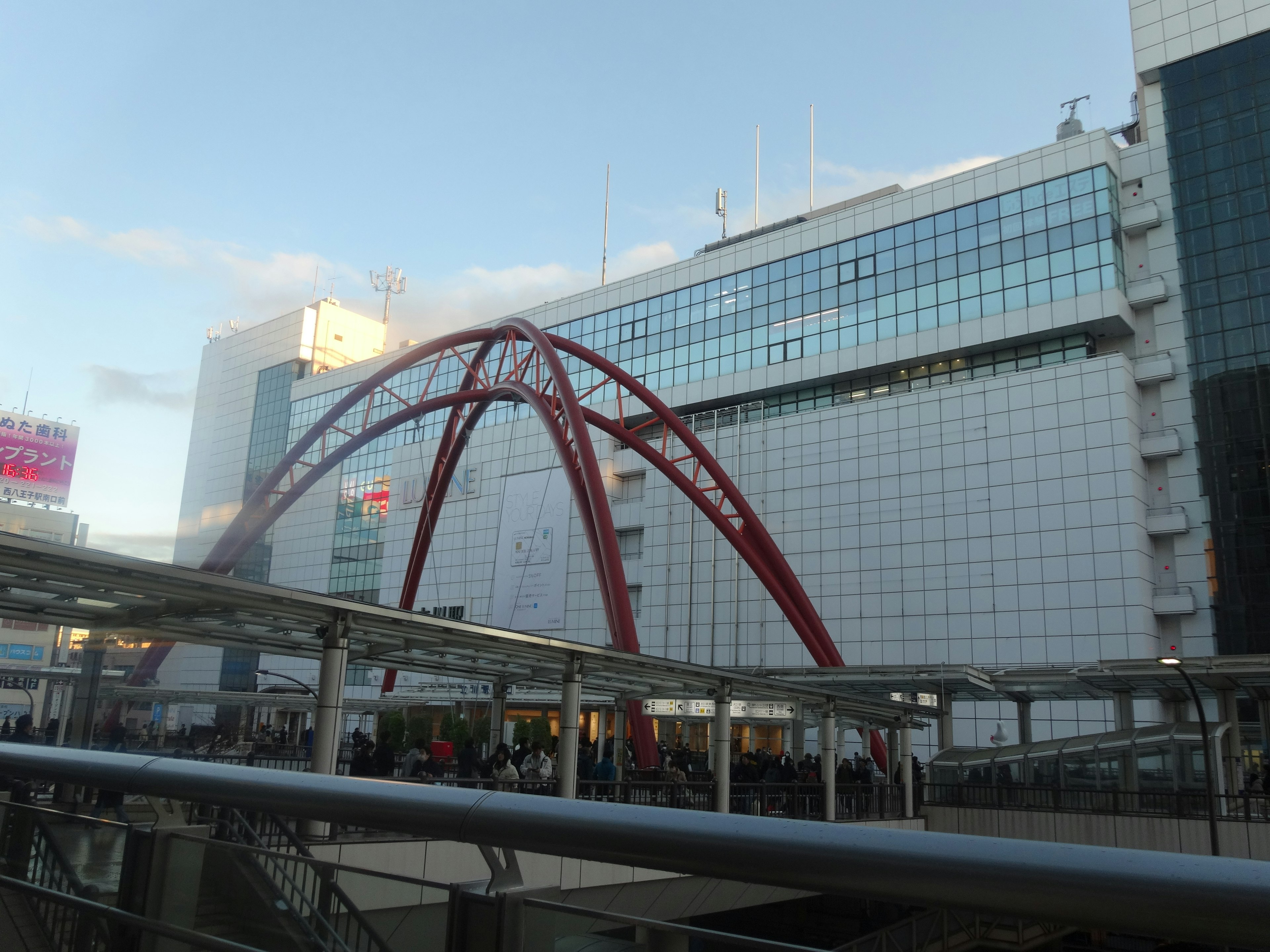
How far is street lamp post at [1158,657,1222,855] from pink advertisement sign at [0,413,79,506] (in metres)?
78.9

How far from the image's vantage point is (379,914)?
8.78ft

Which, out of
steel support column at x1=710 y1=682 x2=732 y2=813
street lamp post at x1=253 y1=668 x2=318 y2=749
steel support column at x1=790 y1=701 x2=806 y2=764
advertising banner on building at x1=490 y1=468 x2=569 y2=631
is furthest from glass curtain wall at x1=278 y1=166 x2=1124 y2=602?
steel support column at x1=710 y1=682 x2=732 y2=813

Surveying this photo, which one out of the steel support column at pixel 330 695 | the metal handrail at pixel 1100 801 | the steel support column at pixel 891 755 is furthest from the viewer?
the steel support column at pixel 891 755

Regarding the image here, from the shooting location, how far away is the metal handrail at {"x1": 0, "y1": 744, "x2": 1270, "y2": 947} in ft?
5.60

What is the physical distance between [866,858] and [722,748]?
21.0 meters

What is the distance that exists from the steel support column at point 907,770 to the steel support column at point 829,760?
13.0 feet

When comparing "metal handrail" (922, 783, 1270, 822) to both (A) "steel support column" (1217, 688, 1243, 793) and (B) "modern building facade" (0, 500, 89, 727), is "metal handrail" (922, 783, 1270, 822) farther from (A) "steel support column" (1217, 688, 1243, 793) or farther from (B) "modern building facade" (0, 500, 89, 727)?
(B) "modern building facade" (0, 500, 89, 727)

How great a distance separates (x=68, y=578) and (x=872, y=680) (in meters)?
23.5

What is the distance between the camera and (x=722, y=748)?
22.2 m

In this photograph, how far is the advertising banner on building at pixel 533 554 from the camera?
63938 millimetres

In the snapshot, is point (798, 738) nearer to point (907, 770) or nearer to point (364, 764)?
point (907, 770)

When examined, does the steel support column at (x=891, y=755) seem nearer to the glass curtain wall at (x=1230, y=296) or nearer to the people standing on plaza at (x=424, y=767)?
the people standing on plaza at (x=424, y=767)

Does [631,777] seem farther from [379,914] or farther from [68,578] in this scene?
[379,914]

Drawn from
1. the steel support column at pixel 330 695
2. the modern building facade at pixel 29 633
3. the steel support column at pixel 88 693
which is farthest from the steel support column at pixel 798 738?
the modern building facade at pixel 29 633
